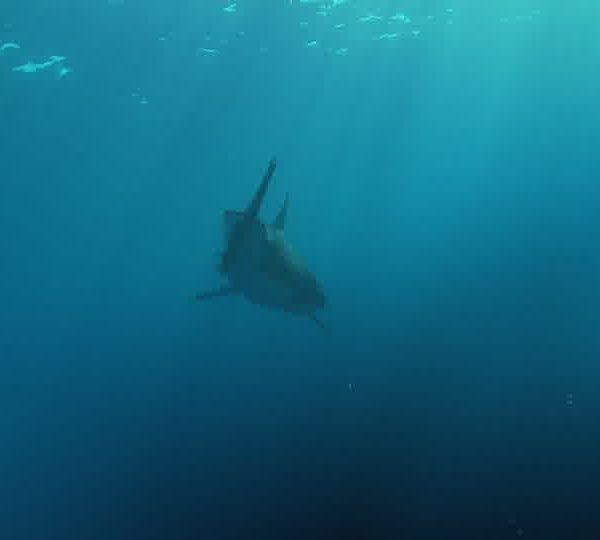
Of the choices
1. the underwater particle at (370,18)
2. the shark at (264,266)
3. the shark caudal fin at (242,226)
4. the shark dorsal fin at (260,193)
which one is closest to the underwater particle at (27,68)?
the underwater particle at (370,18)

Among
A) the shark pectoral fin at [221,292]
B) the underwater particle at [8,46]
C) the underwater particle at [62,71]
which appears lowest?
the shark pectoral fin at [221,292]

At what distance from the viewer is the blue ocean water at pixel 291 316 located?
16.4 m

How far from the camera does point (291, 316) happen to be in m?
33.5

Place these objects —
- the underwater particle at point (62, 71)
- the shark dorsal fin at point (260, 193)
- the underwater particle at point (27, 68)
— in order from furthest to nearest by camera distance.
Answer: the underwater particle at point (62, 71) < the underwater particle at point (27, 68) < the shark dorsal fin at point (260, 193)

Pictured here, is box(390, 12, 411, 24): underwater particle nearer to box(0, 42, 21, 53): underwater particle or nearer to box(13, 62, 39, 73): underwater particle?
box(13, 62, 39, 73): underwater particle

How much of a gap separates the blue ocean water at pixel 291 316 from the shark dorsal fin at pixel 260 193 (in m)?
2.16

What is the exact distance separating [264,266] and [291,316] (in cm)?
2340

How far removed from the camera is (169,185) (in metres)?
45.9

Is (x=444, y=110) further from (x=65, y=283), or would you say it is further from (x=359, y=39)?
(x=65, y=283)

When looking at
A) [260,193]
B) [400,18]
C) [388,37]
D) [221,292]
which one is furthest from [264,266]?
[388,37]

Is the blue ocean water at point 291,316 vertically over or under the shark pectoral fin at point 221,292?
under

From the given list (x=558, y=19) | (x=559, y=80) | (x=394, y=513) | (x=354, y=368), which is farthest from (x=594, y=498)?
(x=559, y=80)

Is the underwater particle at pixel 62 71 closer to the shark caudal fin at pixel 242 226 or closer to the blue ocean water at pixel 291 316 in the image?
the blue ocean water at pixel 291 316

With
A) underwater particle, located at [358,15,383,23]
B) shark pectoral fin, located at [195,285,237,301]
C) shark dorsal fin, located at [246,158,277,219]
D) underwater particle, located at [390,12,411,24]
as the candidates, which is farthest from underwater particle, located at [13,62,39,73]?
shark dorsal fin, located at [246,158,277,219]
